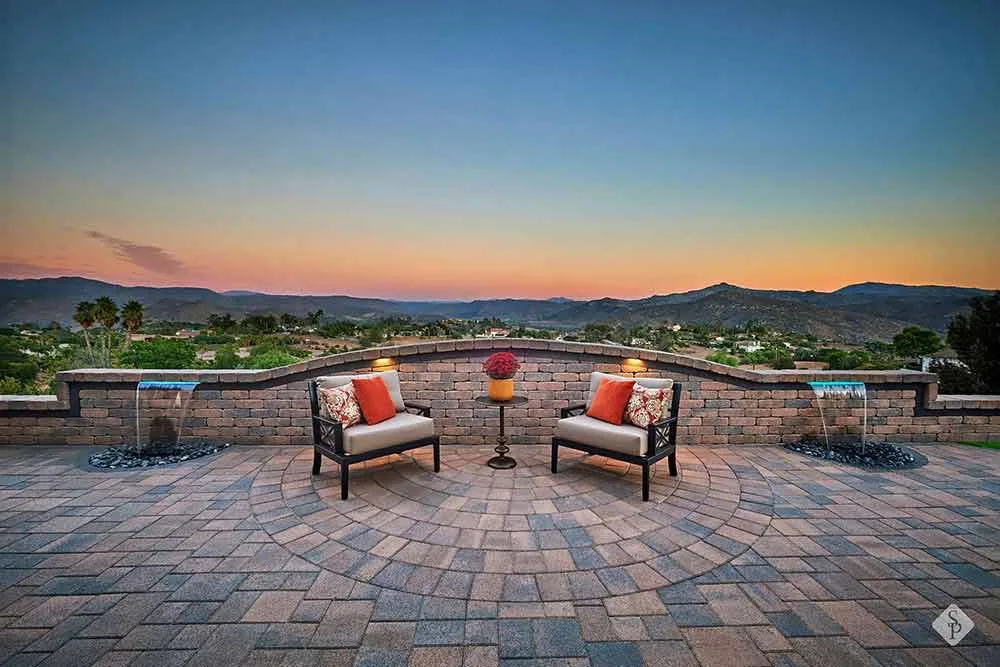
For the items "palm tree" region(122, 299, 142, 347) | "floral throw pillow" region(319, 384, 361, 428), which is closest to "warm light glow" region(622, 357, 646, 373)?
"floral throw pillow" region(319, 384, 361, 428)

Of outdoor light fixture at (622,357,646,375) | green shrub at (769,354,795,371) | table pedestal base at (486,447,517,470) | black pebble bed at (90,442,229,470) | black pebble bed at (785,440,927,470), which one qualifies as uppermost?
outdoor light fixture at (622,357,646,375)

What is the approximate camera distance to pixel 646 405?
13.3 ft

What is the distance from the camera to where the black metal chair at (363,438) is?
145 inches

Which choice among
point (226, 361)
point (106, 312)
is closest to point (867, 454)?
point (226, 361)

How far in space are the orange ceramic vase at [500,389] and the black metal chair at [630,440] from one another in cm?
67

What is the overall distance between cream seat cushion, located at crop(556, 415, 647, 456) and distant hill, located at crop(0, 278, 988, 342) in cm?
451

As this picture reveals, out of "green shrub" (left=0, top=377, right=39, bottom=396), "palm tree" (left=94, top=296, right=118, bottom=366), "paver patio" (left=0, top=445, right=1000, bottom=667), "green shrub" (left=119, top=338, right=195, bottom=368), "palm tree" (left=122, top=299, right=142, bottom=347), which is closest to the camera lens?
"paver patio" (left=0, top=445, right=1000, bottom=667)

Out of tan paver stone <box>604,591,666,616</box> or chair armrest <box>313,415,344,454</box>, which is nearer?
tan paver stone <box>604,591,666,616</box>

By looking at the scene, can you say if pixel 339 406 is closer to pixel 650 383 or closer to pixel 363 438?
pixel 363 438

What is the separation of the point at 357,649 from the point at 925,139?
11.3 metres

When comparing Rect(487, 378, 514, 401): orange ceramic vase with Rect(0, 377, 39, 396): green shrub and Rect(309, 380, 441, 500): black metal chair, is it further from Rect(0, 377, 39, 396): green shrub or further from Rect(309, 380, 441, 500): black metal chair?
Rect(0, 377, 39, 396): green shrub

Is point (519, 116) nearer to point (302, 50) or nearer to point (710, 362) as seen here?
point (302, 50)

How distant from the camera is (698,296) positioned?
10766 millimetres

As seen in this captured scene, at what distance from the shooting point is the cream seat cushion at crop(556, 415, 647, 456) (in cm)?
371
